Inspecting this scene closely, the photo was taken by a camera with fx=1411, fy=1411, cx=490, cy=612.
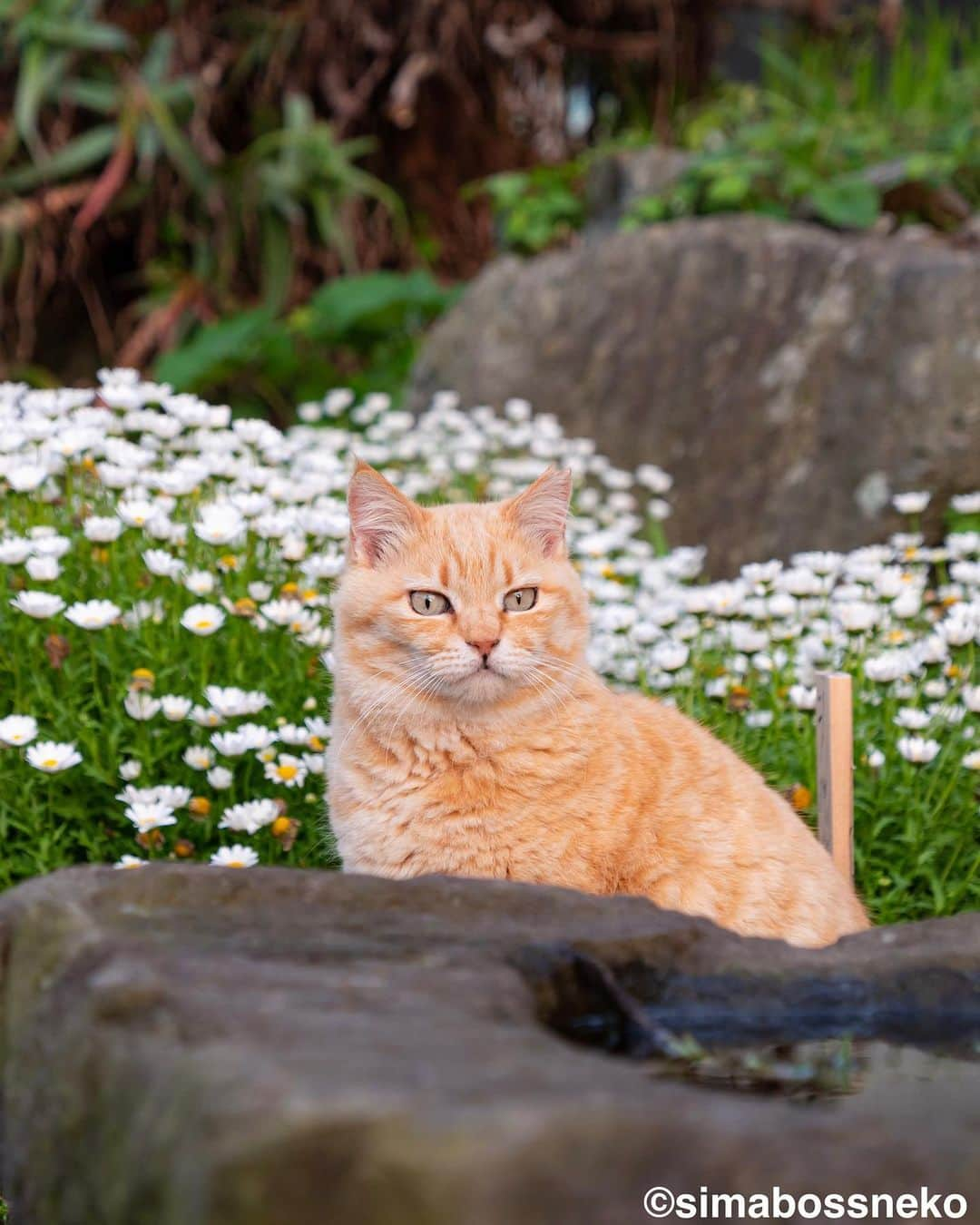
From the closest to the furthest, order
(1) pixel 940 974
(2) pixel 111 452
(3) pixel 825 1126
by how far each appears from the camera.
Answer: (3) pixel 825 1126
(1) pixel 940 974
(2) pixel 111 452

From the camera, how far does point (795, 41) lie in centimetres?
806

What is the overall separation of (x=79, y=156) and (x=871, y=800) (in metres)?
5.58

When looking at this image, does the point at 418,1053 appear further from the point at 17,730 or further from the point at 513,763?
the point at 17,730

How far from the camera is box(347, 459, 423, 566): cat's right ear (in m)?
2.44

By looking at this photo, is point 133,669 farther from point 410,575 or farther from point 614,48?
point 614,48

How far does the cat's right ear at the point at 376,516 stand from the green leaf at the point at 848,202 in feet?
12.2

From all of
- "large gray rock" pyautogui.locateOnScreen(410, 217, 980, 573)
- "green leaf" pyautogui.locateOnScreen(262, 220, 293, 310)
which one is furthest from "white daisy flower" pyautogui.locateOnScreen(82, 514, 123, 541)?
"green leaf" pyautogui.locateOnScreen(262, 220, 293, 310)

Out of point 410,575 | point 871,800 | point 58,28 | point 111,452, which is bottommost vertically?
point 871,800

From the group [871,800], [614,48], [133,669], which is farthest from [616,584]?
[614,48]

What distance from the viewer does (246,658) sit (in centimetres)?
323

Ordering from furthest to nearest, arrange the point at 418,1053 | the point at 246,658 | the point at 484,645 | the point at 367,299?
the point at 367,299
the point at 246,658
the point at 484,645
the point at 418,1053

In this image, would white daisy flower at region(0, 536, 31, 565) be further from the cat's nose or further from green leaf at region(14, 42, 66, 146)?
green leaf at region(14, 42, 66, 146)

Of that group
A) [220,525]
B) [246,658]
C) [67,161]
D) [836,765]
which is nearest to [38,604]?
[220,525]

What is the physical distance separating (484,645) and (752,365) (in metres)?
3.31
